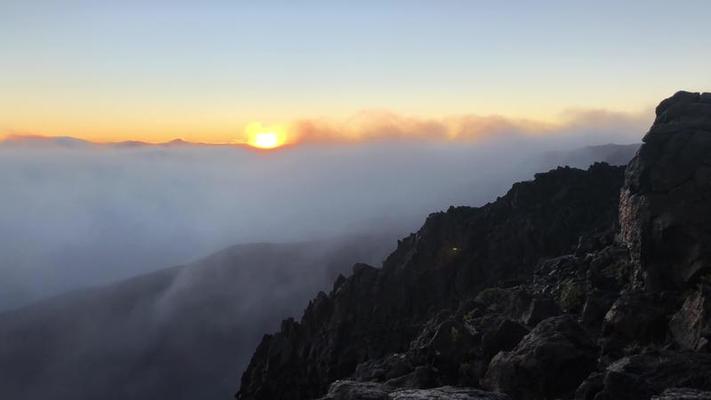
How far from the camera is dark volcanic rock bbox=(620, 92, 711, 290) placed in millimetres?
36562

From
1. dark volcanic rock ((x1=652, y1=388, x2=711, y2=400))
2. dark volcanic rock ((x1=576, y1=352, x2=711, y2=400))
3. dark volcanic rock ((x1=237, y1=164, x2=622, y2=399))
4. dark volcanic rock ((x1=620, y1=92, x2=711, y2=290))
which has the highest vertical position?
dark volcanic rock ((x1=620, y1=92, x2=711, y2=290))

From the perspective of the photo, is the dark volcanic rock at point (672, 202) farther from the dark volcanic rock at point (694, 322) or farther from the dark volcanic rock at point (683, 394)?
the dark volcanic rock at point (683, 394)

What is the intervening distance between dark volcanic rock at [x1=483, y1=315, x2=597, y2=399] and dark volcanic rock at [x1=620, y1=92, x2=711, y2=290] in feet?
27.3

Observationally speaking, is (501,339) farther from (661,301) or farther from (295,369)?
(295,369)

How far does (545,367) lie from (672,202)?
15.0m

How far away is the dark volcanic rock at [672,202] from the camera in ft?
120

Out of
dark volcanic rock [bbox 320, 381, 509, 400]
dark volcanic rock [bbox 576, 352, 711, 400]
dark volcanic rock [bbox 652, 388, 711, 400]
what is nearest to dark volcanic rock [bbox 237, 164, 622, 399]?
dark volcanic rock [bbox 320, 381, 509, 400]

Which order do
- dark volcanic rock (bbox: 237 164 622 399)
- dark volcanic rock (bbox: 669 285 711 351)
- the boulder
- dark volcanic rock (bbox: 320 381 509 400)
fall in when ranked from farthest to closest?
1. dark volcanic rock (bbox: 237 164 622 399)
2. dark volcanic rock (bbox: 669 285 711 351)
3. dark volcanic rock (bbox: 320 381 509 400)
4. the boulder

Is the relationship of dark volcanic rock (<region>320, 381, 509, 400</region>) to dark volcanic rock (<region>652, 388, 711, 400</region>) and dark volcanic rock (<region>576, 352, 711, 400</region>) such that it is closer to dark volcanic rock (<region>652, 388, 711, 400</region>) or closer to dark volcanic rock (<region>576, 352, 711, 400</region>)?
dark volcanic rock (<region>576, 352, 711, 400</region>)

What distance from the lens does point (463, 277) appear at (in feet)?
280

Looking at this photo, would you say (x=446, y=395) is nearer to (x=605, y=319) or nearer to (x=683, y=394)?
(x=683, y=394)

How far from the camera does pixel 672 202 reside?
38656 mm

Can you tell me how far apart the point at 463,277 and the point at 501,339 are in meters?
48.6

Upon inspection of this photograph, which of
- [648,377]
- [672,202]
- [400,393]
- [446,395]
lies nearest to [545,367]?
[648,377]
